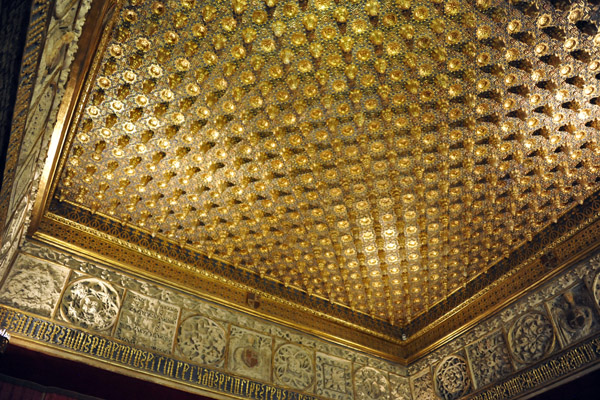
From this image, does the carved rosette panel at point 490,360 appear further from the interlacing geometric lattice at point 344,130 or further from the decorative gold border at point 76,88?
the decorative gold border at point 76,88

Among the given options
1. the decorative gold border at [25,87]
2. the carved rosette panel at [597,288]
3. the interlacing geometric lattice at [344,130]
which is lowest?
the decorative gold border at [25,87]

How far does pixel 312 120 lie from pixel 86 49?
2.15 meters

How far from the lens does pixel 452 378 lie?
646 cm

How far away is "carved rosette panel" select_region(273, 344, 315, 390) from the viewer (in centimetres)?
598

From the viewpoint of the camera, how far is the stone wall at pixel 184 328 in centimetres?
483

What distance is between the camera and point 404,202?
220 inches

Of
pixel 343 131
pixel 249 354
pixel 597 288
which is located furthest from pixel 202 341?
pixel 597 288

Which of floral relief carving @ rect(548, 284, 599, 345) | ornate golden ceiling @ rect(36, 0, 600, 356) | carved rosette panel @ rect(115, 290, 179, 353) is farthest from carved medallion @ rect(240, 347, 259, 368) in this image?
floral relief carving @ rect(548, 284, 599, 345)

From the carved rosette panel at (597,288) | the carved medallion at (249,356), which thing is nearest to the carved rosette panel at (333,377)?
the carved medallion at (249,356)

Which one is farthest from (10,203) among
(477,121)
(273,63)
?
(477,121)

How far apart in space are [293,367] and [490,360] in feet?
8.71

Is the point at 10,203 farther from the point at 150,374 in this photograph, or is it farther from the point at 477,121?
the point at 477,121

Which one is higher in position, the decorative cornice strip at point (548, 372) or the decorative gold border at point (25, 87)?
the decorative gold border at point (25, 87)

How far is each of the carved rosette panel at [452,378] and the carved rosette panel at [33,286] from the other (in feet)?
17.3
